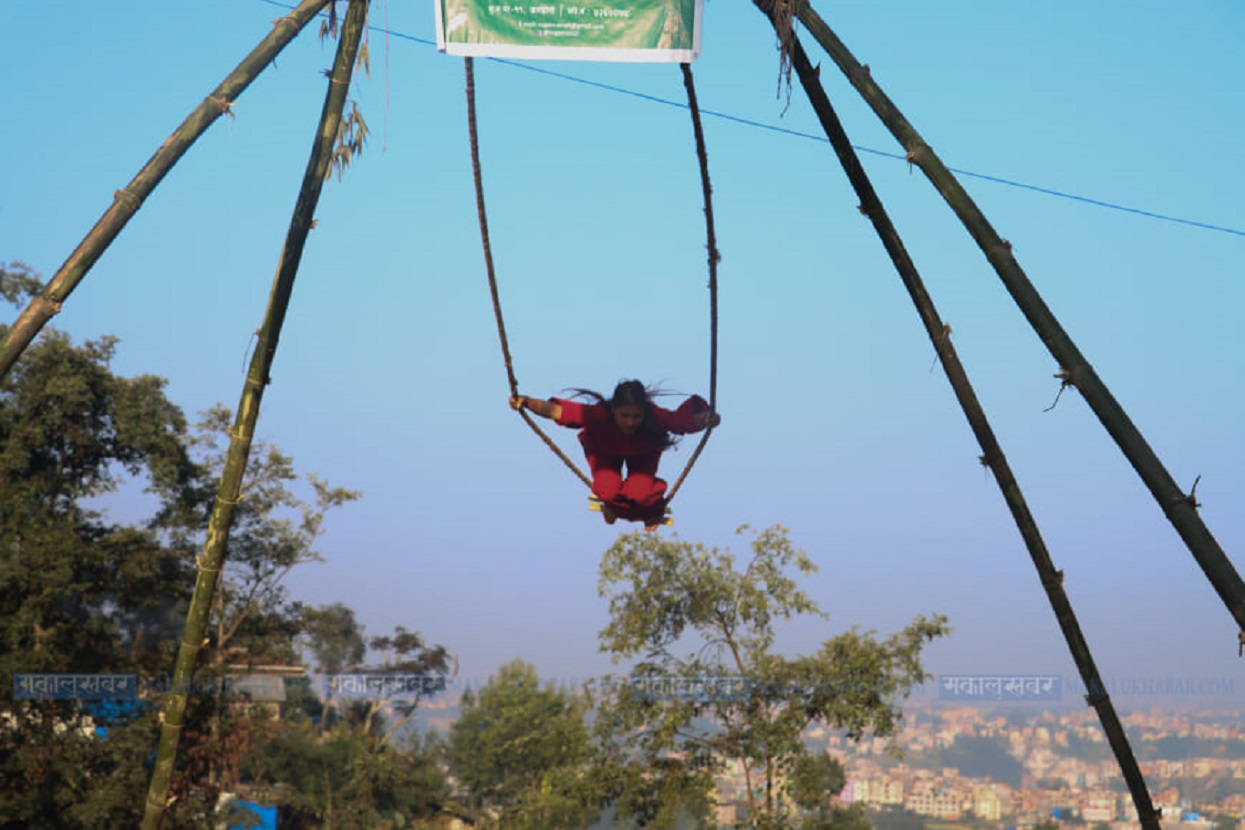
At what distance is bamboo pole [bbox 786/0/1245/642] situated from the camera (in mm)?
6348

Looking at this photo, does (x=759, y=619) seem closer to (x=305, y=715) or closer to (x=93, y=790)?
(x=93, y=790)

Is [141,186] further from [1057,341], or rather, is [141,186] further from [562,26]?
[1057,341]

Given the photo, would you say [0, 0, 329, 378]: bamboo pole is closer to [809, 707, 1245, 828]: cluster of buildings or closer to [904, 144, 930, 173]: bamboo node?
[904, 144, 930, 173]: bamboo node

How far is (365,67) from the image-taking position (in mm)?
8273

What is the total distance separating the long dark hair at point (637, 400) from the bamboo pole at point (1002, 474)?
6.97ft

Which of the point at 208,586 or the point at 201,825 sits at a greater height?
the point at 208,586

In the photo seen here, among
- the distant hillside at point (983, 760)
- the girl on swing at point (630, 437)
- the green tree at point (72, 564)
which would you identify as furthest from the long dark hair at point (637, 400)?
the distant hillside at point (983, 760)

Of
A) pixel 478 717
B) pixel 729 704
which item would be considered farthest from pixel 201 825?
pixel 478 717

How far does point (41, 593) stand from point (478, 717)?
2794 centimetres

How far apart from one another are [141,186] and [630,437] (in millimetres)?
3716

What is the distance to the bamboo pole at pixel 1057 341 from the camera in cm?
635

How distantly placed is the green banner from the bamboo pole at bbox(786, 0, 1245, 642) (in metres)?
0.77

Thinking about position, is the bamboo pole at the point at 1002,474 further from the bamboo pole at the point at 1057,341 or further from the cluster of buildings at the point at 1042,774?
the cluster of buildings at the point at 1042,774

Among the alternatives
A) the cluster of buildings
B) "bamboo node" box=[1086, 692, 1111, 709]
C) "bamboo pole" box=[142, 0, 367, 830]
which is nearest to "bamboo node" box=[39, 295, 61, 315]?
"bamboo pole" box=[142, 0, 367, 830]
